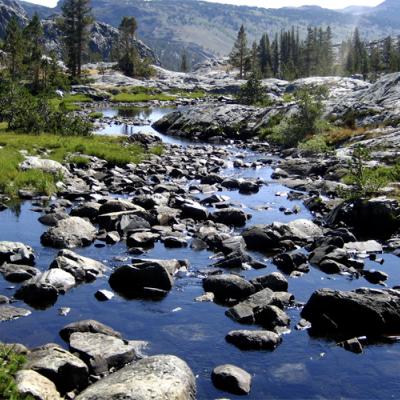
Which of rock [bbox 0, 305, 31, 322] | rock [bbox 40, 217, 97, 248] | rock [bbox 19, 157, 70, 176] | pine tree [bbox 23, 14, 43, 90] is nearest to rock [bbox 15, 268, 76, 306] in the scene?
rock [bbox 0, 305, 31, 322]

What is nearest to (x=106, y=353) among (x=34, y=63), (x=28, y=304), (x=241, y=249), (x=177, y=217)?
(x=28, y=304)

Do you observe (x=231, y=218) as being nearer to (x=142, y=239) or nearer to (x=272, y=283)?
(x=142, y=239)

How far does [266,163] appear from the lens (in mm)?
45750

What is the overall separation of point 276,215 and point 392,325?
1306 centimetres

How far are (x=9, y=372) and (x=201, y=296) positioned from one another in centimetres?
771

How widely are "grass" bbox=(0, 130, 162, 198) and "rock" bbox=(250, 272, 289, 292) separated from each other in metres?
16.3

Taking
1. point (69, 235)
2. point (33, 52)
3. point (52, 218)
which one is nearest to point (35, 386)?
point (69, 235)

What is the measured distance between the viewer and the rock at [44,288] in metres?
16.2

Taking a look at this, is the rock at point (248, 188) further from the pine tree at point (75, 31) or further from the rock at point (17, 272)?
the pine tree at point (75, 31)

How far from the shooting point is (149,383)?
10.5 meters

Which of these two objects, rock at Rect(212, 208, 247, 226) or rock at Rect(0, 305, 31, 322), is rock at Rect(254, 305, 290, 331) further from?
rock at Rect(212, 208, 247, 226)

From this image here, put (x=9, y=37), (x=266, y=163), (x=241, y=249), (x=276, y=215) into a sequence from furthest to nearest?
(x=9, y=37)
(x=266, y=163)
(x=276, y=215)
(x=241, y=249)

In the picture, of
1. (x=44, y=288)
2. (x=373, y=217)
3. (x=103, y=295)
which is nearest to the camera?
(x=44, y=288)

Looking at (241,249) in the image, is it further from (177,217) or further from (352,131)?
(352,131)
